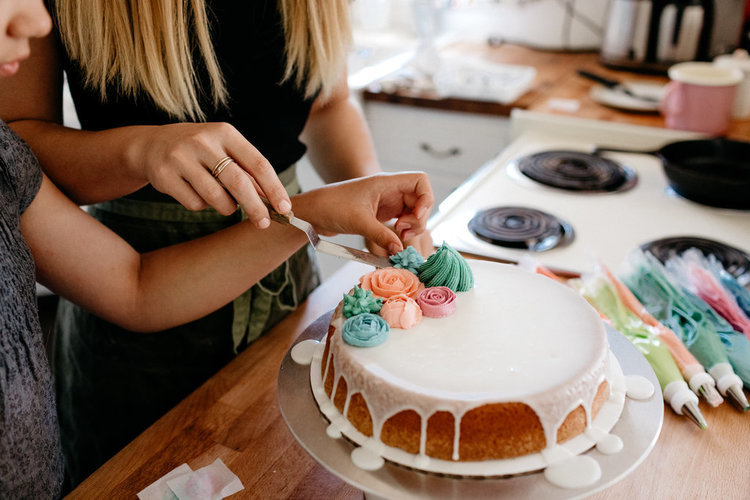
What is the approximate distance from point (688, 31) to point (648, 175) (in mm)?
870

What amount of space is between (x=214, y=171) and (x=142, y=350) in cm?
52

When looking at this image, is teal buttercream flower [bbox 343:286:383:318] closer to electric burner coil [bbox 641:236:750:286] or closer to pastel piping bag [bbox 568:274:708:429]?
pastel piping bag [bbox 568:274:708:429]

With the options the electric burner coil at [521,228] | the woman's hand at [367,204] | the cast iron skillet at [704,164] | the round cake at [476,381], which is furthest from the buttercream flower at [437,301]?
the cast iron skillet at [704,164]

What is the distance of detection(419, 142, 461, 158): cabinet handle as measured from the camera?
2.20m

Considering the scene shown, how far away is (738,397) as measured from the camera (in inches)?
33.6

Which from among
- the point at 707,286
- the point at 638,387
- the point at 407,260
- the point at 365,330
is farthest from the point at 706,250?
the point at 365,330

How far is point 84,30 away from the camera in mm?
889

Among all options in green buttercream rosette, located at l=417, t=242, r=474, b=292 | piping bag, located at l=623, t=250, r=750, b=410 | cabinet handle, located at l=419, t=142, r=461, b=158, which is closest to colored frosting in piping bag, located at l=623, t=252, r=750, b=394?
piping bag, located at l=623, t=250, r=750, b=410

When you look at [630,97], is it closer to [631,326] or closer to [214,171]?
[631,326]

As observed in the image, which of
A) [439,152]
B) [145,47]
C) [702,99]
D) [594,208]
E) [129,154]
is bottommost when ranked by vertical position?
[439,152]

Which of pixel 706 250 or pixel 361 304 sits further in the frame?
pixel 706 250

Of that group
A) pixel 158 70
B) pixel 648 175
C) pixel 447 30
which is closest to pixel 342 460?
pixel 158 70

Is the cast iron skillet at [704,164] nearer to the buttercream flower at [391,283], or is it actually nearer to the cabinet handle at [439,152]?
the cabinet handle at [439,152]

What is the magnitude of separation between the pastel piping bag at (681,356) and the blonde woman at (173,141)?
354 mm
